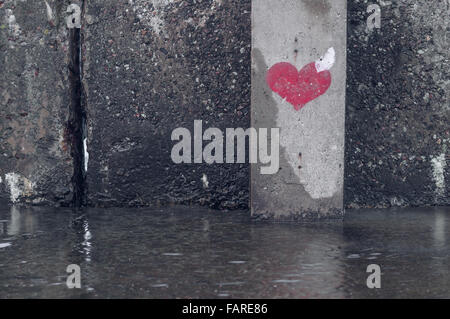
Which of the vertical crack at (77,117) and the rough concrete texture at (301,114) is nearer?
the rough concrete texture at (301,114)

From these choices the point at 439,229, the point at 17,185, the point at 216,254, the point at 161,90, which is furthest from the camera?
the point at 17,185

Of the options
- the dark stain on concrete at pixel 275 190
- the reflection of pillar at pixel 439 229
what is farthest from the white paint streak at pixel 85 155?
the reflection of pillar at pixel 439 229

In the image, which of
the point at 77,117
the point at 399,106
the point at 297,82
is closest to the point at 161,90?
the point at 77,117

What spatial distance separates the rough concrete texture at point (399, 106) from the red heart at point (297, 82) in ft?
1.59

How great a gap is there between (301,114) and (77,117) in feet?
4.58

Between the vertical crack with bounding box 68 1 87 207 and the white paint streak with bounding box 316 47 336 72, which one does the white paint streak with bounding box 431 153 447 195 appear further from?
the vertical crack with bounding box 68 1 87 207

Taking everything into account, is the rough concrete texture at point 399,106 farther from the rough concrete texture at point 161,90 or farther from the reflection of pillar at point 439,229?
the rough concrete texture at point 161,90

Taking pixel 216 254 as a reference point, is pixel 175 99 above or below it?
above

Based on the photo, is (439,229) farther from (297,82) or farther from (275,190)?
(297,82)

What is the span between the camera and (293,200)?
12.3ft

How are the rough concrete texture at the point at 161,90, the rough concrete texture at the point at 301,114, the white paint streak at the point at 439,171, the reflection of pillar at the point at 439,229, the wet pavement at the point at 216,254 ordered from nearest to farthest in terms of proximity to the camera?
1. the wet pavement at the point at 216,254
2. the reflection of pillar at the point at 439,229
3. the rough concrete texture at the point at 301,114
4. the rough concrete texture at the point at 161,90
5. the white paint streak at the point at 439,171

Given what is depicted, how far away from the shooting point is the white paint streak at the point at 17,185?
4203mm

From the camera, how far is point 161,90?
4113mm
